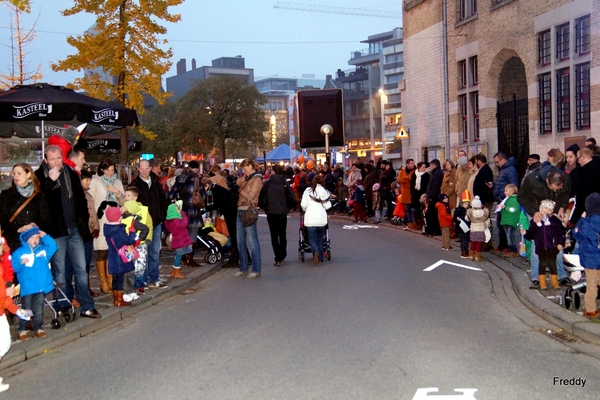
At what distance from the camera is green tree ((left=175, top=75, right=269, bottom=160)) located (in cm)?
5434

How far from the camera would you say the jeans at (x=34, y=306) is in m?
7.65

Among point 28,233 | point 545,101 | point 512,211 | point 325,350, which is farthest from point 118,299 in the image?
point 545,101

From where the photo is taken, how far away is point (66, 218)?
831 centimetres

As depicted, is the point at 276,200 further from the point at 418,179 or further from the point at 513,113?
the point at 513,113

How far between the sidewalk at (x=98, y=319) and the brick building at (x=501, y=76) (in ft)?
39.7

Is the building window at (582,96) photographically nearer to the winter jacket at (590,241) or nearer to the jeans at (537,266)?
the jeans at (537,266)

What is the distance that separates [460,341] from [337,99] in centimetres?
1721

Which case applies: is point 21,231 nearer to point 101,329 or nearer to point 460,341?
point 101,329

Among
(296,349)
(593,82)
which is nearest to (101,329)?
(296,349)

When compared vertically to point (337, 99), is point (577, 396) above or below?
below

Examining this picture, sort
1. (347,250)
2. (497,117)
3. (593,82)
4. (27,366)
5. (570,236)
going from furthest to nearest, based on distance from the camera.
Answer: (497,117)
(593,82)
(347,250)
(570,236)
(27,366)

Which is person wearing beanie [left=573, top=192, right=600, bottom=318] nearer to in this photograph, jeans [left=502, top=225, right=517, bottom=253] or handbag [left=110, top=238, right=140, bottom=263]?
jeans [left=502, top=225, right=517, bottom=253]

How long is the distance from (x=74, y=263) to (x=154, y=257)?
2481 millimetres

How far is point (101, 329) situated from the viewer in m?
8.56
